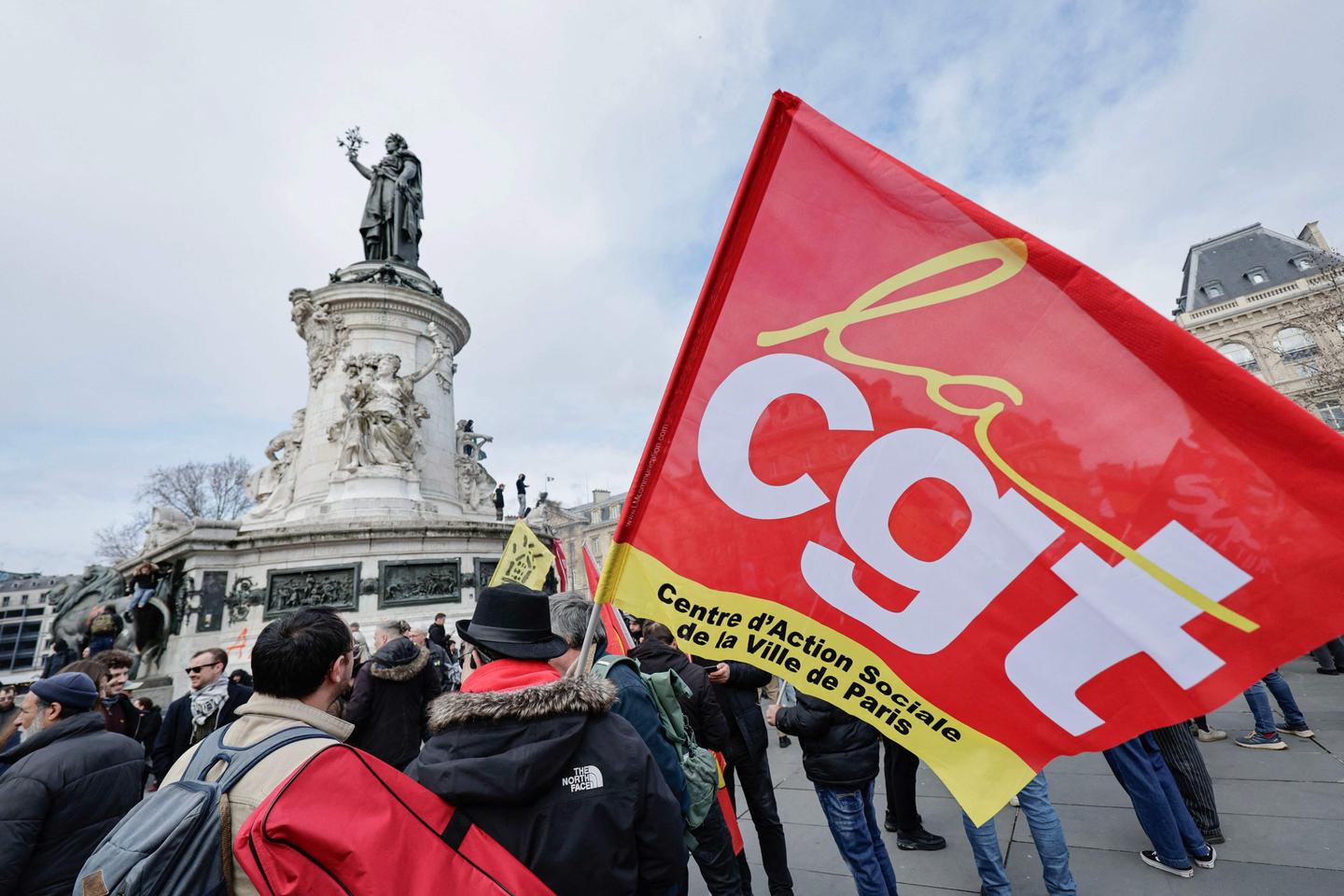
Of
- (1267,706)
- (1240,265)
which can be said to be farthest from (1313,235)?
(1267,706)

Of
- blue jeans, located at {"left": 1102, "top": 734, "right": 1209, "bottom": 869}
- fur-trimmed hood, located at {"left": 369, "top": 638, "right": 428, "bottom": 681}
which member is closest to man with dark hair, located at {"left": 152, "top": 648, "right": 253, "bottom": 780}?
fur-trimmed hood, located at {"left": 369, "top": 638, "right": 428, "bottom": 681}

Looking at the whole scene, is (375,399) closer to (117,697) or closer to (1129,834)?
(117,697)

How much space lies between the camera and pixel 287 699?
200 cm

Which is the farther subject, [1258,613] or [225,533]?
[225,533]

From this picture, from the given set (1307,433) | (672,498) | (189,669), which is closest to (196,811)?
(672,498)

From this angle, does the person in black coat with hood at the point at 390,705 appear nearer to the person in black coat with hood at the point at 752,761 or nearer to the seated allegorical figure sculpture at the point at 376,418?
the person in black coat with hood at the point at 752,761

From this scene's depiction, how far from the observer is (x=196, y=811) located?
1.54 meters

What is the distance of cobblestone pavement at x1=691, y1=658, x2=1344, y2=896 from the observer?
3.71m

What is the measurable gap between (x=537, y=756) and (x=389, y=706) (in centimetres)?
333

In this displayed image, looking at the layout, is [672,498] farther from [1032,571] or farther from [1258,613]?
[1258,613]

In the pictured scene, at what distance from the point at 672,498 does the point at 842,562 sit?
0.71 metres

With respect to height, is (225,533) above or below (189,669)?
above

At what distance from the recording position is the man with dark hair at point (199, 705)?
4516 millimetres

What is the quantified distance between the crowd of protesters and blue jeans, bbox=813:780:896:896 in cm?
1
